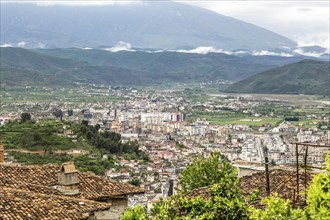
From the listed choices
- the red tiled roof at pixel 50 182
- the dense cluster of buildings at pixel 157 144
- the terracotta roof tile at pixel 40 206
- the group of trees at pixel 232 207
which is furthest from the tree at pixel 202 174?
the terracotta roof tile at pixel 40 206

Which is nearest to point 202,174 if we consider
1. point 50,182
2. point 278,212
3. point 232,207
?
point 50,182

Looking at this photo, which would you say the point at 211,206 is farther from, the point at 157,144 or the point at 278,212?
the point at 157,144

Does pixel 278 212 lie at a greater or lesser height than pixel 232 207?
greater

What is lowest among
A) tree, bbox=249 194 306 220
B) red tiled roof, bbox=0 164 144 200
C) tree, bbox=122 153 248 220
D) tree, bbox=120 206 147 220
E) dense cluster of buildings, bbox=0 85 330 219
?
dense cluster of buildings, bbox=0 85 330 219

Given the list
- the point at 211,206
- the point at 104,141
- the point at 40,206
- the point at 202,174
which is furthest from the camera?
the point at 104,141

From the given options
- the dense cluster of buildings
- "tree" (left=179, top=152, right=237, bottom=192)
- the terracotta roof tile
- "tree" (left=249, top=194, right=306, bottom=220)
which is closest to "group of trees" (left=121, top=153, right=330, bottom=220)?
"tree" (left=249, top=194, right=306, bottom=220)

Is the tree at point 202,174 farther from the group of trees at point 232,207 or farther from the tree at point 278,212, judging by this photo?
the tree at point 278,212

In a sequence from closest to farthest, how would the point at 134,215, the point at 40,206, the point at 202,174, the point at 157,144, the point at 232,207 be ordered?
the point at 232,207, the point at 134,215, the point at 40,206, the point at 202,174, the point at 157,144

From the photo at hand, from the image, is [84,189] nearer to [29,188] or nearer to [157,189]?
[29,188]

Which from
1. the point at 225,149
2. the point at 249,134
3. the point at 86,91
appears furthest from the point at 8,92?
the point at 225,149

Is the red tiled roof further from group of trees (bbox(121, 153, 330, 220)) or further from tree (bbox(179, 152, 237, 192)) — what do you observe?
tree (bbox(179, 152, 237, 192))

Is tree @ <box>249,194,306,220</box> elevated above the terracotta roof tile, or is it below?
above

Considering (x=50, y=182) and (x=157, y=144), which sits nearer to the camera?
(x=50, y=182)
